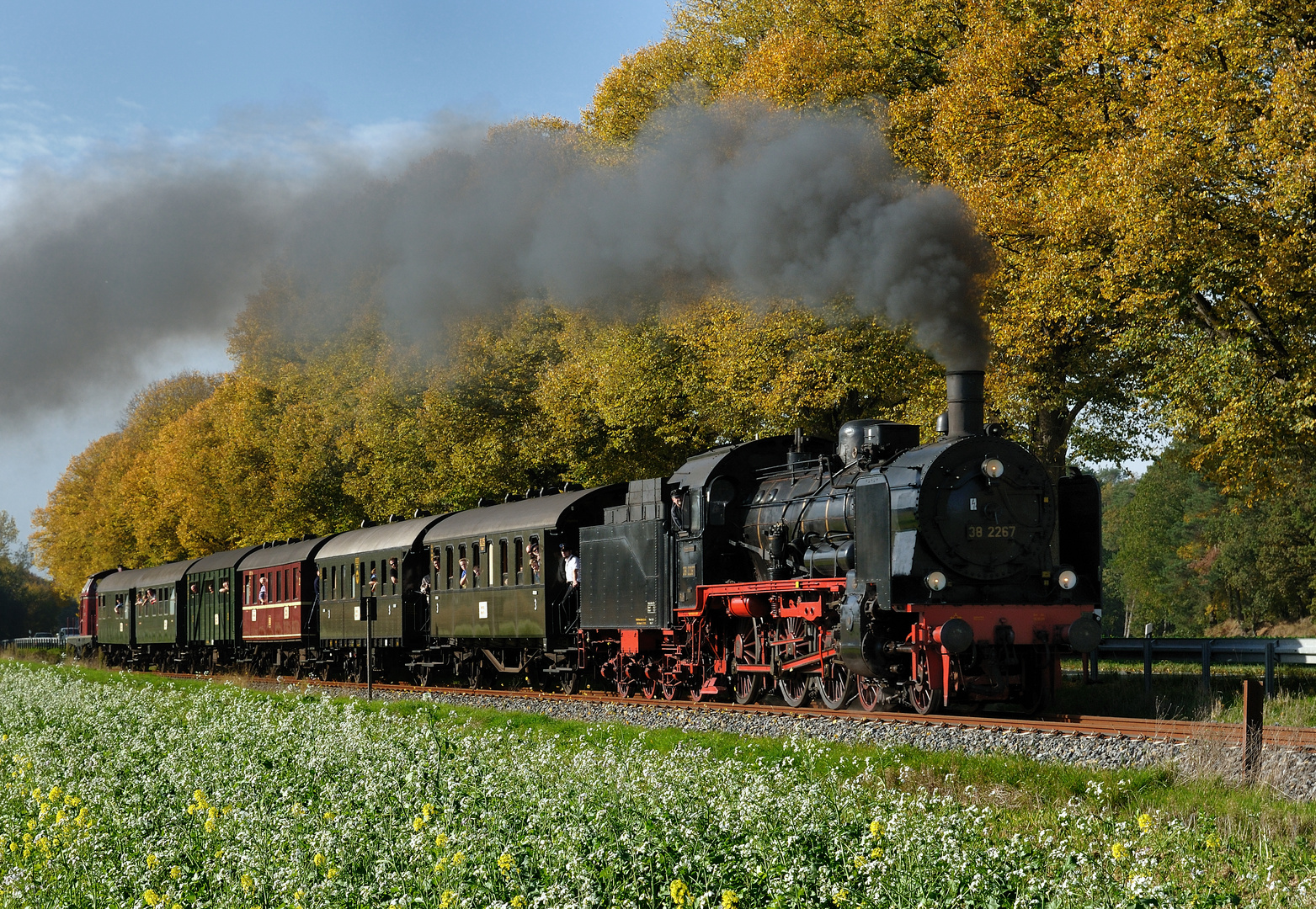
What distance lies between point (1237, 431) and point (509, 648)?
13.7 m

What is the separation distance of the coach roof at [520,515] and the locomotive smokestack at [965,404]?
8.32 meters

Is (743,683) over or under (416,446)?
under

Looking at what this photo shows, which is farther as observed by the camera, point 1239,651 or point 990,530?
point 1239,651

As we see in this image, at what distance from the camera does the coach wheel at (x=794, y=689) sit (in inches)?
682

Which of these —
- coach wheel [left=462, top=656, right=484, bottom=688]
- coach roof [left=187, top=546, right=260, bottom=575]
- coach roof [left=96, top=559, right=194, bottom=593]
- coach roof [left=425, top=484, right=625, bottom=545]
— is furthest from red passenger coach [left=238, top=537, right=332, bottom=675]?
coach roof [left=425, top=484, right=625, bottom=545]

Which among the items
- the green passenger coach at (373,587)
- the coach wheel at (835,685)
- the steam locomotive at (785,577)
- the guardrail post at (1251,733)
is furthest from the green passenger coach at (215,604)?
the guardrail post at (1251,733)

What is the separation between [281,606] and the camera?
111 ft

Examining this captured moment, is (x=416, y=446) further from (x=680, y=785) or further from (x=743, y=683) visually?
(x=680, y=785)

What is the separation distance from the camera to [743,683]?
18.4 meters

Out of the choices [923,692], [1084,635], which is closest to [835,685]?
[923,692]

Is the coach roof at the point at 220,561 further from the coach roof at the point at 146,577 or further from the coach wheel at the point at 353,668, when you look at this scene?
the coach wheel at the point at 353,668

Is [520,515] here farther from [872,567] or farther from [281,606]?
[281,606]

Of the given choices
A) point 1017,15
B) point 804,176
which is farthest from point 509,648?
point 1017,15

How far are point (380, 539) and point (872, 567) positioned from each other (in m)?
17.2
